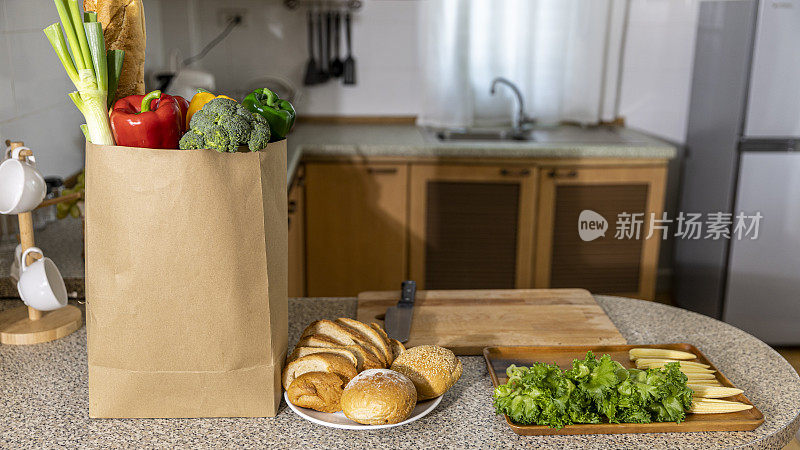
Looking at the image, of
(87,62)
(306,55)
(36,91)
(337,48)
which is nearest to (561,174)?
(337,48)

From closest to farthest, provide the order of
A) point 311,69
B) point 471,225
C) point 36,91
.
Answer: point 36,91, point 471,225, point 311,69

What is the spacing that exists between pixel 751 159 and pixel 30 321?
2660 mm

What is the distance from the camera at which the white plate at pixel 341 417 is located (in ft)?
2.66

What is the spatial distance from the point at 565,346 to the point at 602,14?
8.18ft

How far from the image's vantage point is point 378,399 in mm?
799

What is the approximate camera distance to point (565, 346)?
1053 mm

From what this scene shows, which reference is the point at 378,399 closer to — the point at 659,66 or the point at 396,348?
the point at 396,348

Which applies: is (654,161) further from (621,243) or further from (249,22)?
(249,22)

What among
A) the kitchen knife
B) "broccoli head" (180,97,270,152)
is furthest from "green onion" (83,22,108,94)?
the kitchen knife

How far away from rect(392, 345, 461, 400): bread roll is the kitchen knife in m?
0.21

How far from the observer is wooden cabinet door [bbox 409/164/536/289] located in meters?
2.80

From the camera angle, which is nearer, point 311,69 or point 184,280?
point 184,280

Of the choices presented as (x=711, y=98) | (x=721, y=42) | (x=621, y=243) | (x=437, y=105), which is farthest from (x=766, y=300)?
(x=437, y=105)

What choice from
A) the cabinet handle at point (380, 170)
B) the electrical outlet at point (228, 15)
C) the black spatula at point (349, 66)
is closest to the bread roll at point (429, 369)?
the cabinet handle at point (380, 170)
